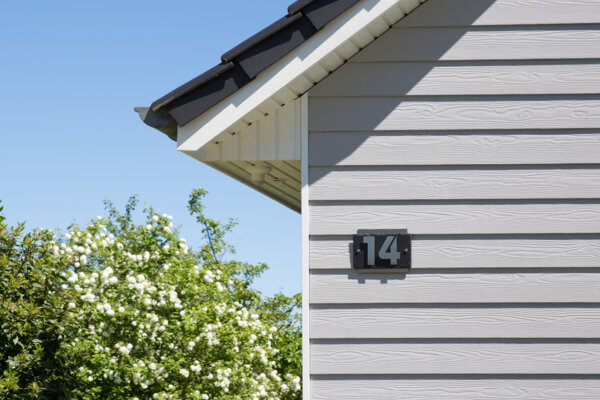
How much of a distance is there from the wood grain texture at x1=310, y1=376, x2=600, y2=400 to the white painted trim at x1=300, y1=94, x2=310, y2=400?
0.31ft

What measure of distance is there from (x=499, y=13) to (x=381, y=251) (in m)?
1.80

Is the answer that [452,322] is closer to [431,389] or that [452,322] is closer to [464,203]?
[431,389]

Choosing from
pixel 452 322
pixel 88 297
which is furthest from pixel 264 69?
pixel 88 297

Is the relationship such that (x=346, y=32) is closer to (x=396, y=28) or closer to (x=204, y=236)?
(x=396, y=28)

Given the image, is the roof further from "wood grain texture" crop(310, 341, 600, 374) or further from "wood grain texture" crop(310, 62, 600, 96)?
"wood grain texture" crop(310, 341, 600, 374)

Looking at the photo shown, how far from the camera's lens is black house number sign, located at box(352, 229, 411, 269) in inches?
175

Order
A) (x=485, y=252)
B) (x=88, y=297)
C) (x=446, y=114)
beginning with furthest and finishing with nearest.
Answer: (x=88, y=297) < (x=446, y=114) < (x=485, y=252)

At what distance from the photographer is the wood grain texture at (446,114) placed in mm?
4578

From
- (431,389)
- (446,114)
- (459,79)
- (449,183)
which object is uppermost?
(459,79)

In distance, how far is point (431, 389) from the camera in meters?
4.36

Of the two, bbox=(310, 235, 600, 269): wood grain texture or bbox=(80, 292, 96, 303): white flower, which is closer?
bbox=(310, 235, 600, 269): wood grain texture

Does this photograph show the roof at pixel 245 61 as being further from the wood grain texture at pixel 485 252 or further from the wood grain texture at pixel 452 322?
the wood grain texture at pixel 452 322

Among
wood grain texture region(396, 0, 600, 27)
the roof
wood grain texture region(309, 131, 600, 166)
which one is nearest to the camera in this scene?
the roof

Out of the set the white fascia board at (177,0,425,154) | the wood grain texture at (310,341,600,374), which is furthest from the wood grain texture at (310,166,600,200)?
the wood grain texture at (310,341,600,374)
